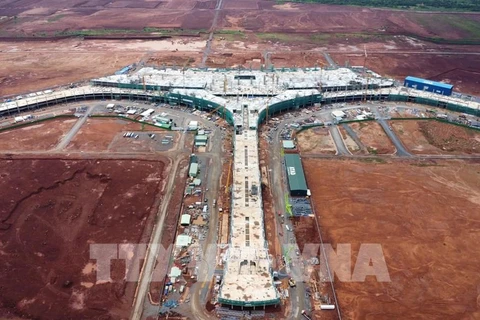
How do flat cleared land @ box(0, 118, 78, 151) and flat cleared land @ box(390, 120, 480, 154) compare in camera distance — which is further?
flat cleared land @ box(390, 120, 480, 154)

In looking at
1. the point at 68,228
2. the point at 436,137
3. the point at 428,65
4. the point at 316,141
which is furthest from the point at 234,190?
the point at 428,65

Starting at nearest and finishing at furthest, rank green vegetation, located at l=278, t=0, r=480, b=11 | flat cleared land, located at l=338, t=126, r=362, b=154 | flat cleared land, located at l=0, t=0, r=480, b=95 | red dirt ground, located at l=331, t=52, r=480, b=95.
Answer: flat cleared land, located at l=338, t=126, r=362, b=154 → red dirt ground, located at l=331, t=52, r=480, b=95 → flat cleared land, located at l=0, t=0, r=480, b=95 → green vegetation, located at l=278, t=0, r=480, b=11

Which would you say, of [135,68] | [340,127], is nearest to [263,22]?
[135,68]

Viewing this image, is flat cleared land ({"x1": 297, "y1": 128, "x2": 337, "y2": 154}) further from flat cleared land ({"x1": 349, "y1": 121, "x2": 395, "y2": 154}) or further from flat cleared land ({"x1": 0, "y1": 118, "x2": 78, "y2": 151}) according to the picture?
flat cleared land ({"x1": 0, "y1": 118, "x2": 78, "y2": 151})

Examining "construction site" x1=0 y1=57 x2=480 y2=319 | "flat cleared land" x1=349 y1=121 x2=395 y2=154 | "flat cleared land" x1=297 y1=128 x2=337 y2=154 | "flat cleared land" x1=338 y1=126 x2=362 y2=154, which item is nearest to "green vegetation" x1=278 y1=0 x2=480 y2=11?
"construction site" x1=0 y1=57 x2=480 y2=319

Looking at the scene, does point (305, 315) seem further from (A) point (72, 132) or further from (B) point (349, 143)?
(A) point (72, 132)

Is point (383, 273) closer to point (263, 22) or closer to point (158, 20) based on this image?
point (263, 22)

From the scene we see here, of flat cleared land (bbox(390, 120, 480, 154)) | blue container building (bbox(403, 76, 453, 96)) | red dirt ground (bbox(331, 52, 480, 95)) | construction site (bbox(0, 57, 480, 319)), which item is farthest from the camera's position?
red dirt ground (bbox(331, 52, 480, 95))
